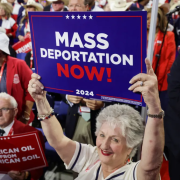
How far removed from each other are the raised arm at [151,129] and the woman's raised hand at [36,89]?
0.56 m

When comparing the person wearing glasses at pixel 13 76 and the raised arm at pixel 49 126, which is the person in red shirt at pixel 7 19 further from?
the raised arm at pixel 49 126

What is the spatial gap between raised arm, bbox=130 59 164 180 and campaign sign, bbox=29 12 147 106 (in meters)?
0.10

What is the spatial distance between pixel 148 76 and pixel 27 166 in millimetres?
1288

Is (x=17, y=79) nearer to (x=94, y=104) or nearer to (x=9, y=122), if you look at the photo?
(x=9, y=122)

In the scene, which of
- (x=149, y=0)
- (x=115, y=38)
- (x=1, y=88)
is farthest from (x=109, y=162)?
(x=149, y=0)

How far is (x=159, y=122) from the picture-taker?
1055mm

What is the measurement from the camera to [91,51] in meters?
1.27

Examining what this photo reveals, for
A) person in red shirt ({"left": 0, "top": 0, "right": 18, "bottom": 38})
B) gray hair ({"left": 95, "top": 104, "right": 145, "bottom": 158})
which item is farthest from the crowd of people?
person in red shirt ({"left": 0, "top": 0, "right": 18, "bottom": 38})

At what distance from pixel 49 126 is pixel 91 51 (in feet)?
1.66

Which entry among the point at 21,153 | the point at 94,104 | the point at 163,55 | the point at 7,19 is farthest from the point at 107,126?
the point at 7,19

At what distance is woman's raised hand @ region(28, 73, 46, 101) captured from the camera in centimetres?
140

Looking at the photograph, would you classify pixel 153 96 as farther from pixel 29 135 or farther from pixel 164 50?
pixel 164 50

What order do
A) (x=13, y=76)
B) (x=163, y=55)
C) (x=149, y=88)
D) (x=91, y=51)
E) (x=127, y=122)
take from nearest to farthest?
(x=149, y=88), (x=91, y=51), (x=127, y=122), (x=13, y=76), (x=163, y=55)

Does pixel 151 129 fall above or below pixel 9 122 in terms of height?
above
